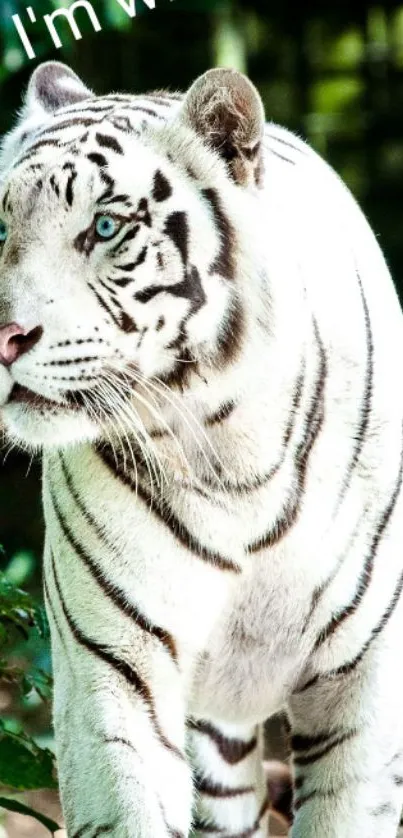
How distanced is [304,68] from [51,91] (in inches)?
130

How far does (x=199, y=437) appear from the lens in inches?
89.1

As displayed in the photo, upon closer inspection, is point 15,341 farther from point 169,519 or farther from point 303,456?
point 303,456

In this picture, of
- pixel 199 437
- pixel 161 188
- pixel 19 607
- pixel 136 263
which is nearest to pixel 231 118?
pixel 161 188

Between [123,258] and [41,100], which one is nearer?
[123,258]

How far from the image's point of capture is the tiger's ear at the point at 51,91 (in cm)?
248

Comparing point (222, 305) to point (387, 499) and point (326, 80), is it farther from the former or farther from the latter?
point (326, 80)

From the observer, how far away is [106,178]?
2.13 metres

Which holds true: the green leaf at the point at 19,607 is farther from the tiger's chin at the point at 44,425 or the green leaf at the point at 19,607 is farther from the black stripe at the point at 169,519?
the tiger's chin at the point at 44,425

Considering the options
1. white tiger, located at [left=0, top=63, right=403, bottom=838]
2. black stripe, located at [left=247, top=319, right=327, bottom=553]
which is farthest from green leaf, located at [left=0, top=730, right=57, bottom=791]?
black stripe, located at [left=247, top=319, right=327, bottom=553]

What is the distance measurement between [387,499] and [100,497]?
0.43 metres

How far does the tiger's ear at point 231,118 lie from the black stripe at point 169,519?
1.48 ft

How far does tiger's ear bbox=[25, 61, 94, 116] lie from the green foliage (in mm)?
910

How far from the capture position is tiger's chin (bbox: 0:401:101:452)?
2.10m

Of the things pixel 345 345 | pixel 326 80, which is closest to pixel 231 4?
pixel 326 80
